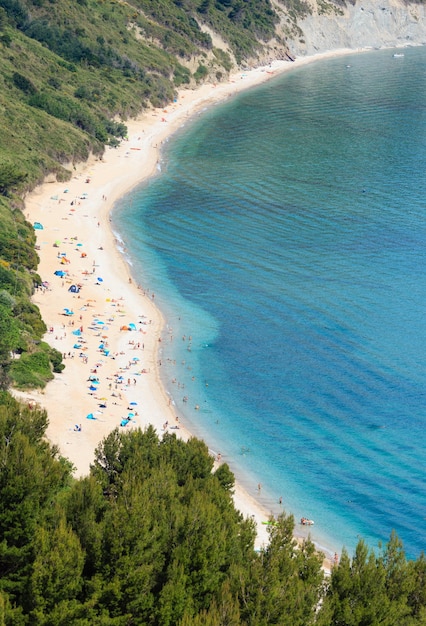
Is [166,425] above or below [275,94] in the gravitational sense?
below

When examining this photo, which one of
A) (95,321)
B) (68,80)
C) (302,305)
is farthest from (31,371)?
(68,80)

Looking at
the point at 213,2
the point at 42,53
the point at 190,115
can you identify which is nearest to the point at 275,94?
the point at 190,115

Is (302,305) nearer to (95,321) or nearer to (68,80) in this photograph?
(95,321)

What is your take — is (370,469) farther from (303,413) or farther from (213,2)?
(213,2)

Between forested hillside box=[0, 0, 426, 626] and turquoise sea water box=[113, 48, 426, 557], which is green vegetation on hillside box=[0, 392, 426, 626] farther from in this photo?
turquoise sea water box=[113, 48, 426, 557]

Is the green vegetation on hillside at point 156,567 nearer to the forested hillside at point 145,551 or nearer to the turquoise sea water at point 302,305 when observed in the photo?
the forested hillside at point 145,551

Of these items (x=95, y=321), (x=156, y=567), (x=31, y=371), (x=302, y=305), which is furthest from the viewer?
(x=302, y=305)
